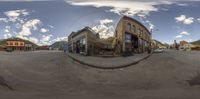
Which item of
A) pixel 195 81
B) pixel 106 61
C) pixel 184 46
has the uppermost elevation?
pixel 184 46

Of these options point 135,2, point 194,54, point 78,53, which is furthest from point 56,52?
point 194,54

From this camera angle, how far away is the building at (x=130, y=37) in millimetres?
3812

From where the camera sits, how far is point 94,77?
407 centimetres

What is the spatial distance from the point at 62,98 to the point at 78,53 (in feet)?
1.28

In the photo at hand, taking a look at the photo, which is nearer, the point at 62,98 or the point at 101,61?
the point at 62,98

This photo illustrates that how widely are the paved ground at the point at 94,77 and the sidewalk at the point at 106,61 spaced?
0.04m

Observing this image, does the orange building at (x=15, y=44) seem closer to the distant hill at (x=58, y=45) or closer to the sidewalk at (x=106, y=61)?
the distant hill at (x=58, y=45)

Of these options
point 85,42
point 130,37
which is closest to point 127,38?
point 130,37

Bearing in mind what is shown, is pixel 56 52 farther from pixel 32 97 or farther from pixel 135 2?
pixel 135 2

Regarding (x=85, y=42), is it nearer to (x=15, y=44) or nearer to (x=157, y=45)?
(x=15, y=44)

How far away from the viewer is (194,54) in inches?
163

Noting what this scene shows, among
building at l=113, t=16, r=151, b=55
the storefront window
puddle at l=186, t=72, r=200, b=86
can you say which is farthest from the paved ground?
the storefront window

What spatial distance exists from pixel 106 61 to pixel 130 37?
1.14ft

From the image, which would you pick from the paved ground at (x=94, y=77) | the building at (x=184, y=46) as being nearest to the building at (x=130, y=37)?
the paved ground at (x=94, y=77)
